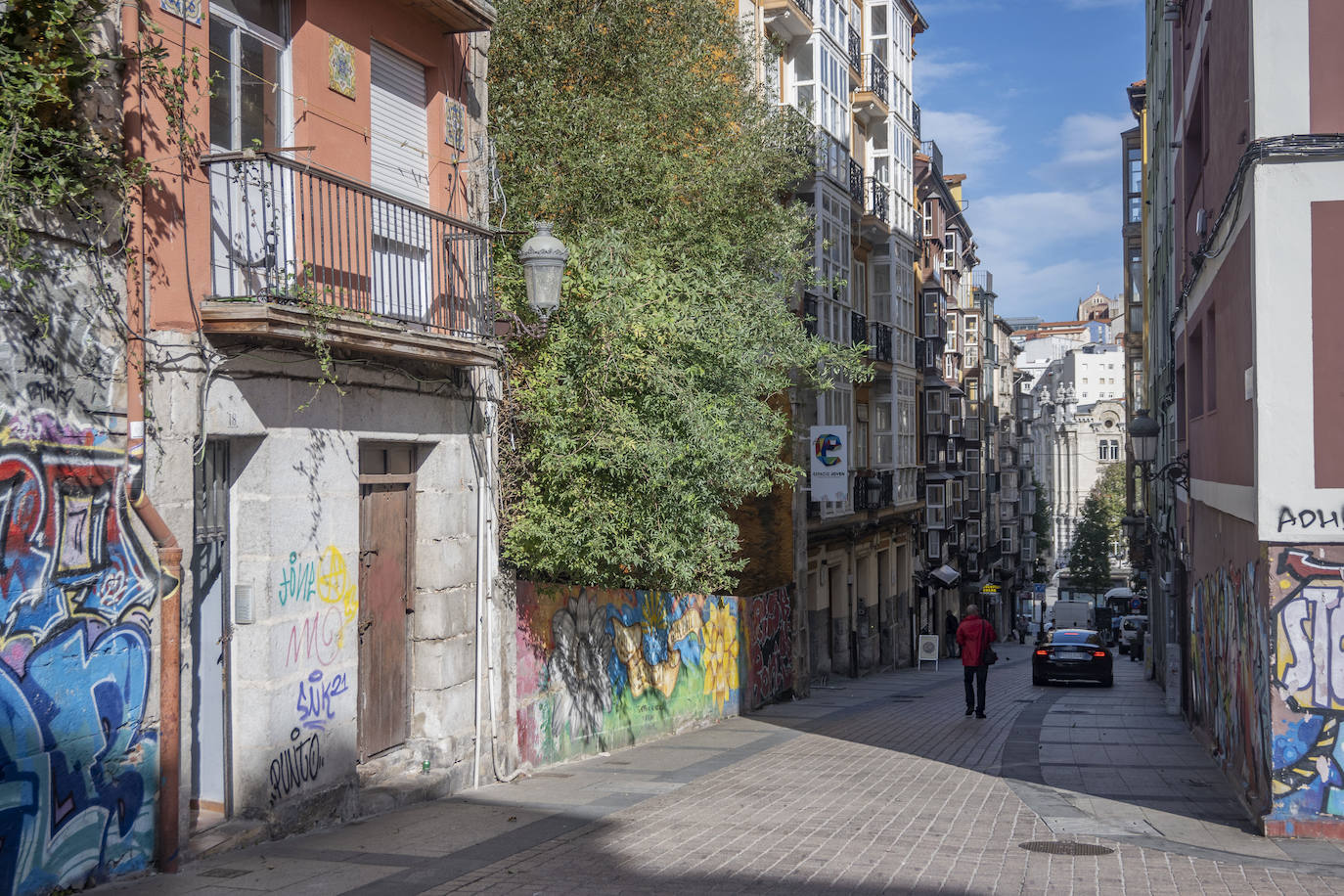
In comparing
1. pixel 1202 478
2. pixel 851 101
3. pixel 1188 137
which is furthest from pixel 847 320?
pixel 1202 478

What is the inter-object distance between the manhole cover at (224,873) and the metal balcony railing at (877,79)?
30.0 metres

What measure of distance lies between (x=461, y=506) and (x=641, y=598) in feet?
15.6

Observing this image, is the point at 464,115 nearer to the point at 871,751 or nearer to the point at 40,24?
the point at 40,24

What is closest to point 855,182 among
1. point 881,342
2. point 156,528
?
point 881,342

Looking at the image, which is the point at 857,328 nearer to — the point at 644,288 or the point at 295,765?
the point at 644,288

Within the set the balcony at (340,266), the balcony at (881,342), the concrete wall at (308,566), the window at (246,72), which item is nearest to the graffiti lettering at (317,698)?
the concrete wall at (308,566)

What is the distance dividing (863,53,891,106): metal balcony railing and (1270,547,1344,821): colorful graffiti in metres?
27.0

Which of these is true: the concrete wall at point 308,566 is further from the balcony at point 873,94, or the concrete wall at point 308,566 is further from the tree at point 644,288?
the balcony at point 873,94

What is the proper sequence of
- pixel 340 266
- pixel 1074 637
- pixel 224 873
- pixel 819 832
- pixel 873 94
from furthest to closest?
1. pixel 873 94
2. pixel 1074 637
3. pixel 340 266
4. pixel 819 832
5. pixel 224 873

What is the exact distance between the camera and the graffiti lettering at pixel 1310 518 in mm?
9594

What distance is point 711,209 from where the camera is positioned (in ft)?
53.7

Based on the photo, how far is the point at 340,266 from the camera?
9.91 m

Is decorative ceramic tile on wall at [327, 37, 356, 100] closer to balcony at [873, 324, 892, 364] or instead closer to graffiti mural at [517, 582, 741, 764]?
graffiti mural at [517, 582, 741, 764]

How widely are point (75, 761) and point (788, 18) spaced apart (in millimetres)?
24005
